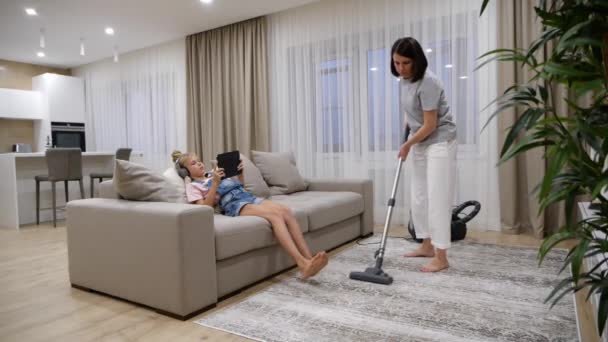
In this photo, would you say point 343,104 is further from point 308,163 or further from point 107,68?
point 107,68

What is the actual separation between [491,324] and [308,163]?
3066 mm

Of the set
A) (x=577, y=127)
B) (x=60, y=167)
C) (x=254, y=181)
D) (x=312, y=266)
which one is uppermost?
(x=577, y=127)

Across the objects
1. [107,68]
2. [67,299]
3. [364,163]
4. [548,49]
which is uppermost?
[107,68]

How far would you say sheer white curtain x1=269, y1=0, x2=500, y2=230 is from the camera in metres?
3.61

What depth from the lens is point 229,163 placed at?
8.33 feet

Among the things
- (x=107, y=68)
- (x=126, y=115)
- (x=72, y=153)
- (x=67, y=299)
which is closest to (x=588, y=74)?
(x=67, y=299)

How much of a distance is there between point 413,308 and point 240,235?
903mm

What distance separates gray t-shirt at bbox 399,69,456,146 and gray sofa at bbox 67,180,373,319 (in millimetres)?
901

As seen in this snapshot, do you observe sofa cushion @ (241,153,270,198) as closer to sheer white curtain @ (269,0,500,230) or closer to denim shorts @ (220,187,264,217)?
denim shorts @ (220,187,264,217)

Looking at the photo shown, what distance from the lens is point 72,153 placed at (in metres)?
4.60

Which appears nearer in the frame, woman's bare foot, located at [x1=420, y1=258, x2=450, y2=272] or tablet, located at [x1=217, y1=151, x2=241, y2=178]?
woman's bare foot, located at [x1=420, y1=258, x2=450, y2=272]

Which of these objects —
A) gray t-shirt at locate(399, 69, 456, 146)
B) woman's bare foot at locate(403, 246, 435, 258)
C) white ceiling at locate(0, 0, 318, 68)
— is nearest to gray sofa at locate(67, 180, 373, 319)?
woman's bare foot at locate(403, 246, 435, 258)

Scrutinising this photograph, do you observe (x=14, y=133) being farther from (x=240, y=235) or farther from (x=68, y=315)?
(x=240, y=235)

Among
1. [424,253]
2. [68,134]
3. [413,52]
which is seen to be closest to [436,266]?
[424,253]
